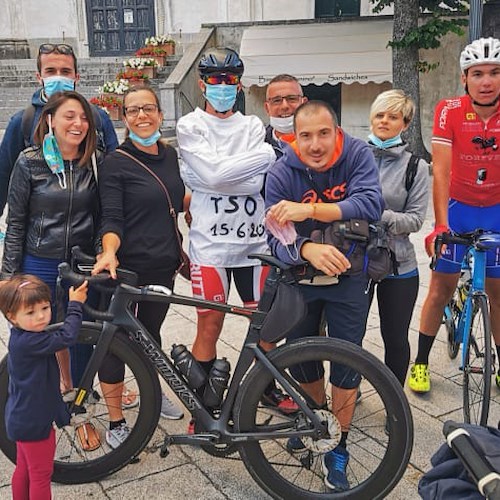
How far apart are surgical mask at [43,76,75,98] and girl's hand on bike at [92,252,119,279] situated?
1168mm

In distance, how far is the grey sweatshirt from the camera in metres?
2.97

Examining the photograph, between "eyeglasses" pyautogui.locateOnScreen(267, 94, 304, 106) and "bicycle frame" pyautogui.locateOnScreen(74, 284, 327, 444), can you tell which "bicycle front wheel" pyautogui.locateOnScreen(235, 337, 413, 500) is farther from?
"eyeglasses" pyautogui.locateOnScreen(267, 94, 304, 106)

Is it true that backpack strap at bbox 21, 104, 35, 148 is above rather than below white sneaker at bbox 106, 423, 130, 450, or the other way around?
above

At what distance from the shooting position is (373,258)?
2.50 m

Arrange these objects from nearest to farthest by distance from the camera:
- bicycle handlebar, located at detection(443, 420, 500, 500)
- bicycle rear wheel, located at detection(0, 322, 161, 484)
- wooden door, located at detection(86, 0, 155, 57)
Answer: bicycle handlebar, located at detection(443, 420, 500, 500) < bicycle rear wheel, located at detection(0, 322, 161, 484) < wooden door, located at detection(86, 0, 155, 57)

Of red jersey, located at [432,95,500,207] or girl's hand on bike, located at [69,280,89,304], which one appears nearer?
girl's hand on bike, located at [69,280,89,304]

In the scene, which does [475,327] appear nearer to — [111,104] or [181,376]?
[181,376]

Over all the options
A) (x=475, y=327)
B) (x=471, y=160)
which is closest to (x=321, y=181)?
(x=471, y=160)

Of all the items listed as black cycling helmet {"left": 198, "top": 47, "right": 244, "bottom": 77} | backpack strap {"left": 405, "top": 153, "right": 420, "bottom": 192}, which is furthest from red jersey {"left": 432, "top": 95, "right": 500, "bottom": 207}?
black cycling helmet {"left": 198, "top": 47, "right": 244, "bottom": 77}

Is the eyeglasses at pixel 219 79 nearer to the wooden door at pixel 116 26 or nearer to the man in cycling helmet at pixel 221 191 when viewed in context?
the man in cycling helmet at pixel 221 191

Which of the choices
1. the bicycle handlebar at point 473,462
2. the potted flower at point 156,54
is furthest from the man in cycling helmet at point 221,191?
the potted flower at point 156,54

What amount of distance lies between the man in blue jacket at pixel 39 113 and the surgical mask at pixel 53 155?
1.01 feet

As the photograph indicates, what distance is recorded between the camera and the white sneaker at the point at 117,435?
9.66 feet

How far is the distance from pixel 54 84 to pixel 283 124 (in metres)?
1.30
